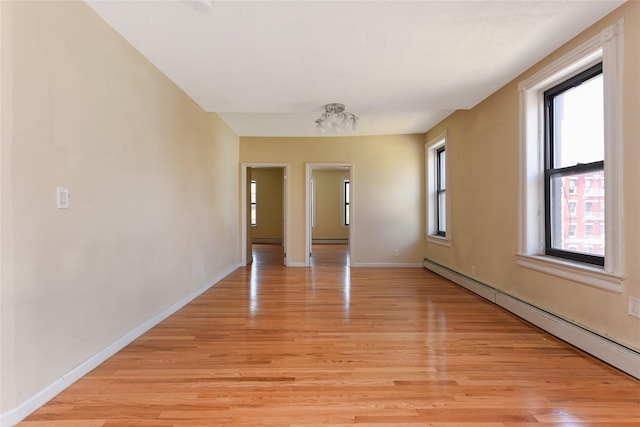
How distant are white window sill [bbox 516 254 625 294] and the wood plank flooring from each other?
525 millimetres

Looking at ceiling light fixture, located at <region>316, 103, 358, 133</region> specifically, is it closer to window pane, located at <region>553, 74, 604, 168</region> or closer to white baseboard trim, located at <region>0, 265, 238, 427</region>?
window pane, located at <region>553, 74, 604, 168</region>

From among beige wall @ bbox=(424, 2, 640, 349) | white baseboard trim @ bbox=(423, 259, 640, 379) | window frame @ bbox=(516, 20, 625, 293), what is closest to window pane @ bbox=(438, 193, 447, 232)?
A: beige wall @ bbox=(424, 2, 640, 349)

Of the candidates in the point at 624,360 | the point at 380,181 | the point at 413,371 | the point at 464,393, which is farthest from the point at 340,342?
the point at 380,181

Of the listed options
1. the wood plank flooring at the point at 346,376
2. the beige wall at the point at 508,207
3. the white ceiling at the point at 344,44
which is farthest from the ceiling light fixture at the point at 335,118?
the wood plank flooring at the point at 346,376

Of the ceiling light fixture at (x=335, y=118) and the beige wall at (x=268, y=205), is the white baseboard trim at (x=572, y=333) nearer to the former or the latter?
the ceiling light fixture at (x=335, y=118)

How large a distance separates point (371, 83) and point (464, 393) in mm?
2804

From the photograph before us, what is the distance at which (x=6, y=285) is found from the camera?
1.59 m

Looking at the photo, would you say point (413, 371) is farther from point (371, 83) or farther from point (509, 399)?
point (371, 83)

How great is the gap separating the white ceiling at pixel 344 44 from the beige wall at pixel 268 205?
675 centimetres

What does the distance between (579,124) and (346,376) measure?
271 cm

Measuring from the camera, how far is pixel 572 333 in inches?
102

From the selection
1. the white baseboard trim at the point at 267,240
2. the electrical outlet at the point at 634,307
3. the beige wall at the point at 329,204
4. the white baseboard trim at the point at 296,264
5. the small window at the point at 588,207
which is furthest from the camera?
the beige wall at the point at 329,204

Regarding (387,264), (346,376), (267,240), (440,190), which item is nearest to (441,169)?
(440,190)

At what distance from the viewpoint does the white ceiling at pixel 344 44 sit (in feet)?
7.13
